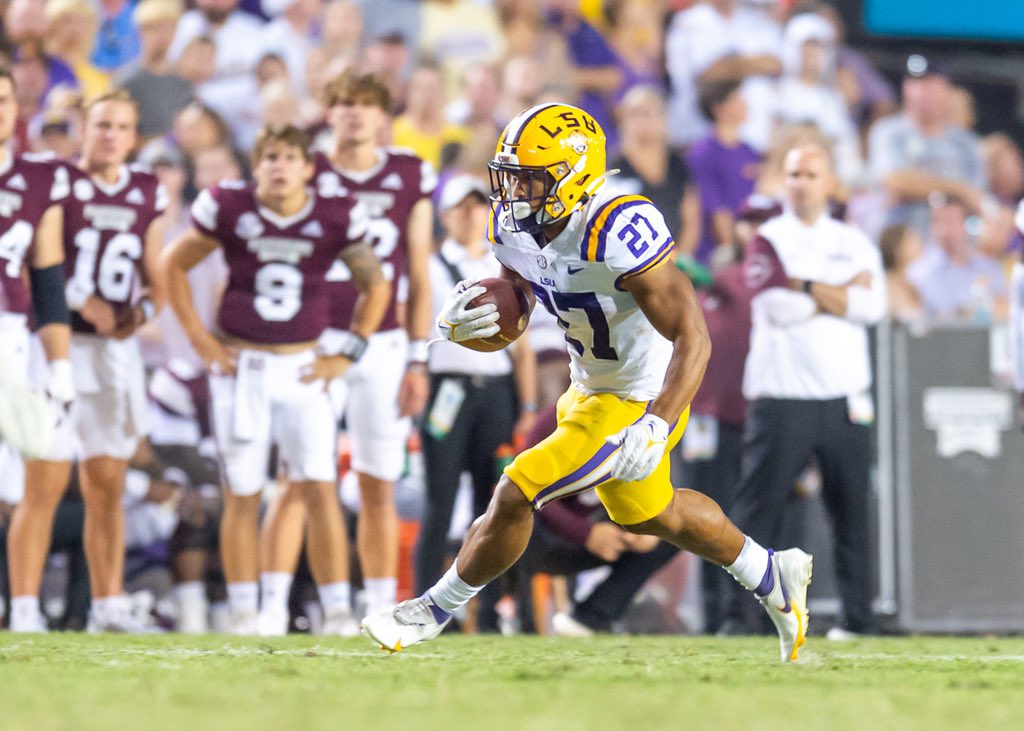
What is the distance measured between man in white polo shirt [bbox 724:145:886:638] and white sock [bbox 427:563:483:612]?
98.1 inches

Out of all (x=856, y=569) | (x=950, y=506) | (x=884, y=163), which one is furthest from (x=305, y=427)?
(x=884, y=163)

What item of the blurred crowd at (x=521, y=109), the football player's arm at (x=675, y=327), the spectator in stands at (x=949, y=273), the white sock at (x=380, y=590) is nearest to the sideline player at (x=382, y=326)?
the white sock at (x=380, y=590)

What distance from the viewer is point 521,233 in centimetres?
472

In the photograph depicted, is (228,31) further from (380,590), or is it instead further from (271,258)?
(380,590)

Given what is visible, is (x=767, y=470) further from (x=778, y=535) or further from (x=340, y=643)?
(x=340, y=643)

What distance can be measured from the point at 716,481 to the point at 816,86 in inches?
160

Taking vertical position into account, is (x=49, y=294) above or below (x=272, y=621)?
above

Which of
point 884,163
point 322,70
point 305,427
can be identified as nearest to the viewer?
point 305,427

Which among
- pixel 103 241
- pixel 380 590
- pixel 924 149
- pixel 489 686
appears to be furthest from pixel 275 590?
pixel 924 149

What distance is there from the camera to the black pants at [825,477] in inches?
272

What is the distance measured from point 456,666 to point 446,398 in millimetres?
2650

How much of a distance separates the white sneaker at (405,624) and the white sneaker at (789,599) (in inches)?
38.3

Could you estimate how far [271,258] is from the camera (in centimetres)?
668

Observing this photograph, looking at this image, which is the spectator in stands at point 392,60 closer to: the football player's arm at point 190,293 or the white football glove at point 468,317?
the football player's arm at point 190,293
